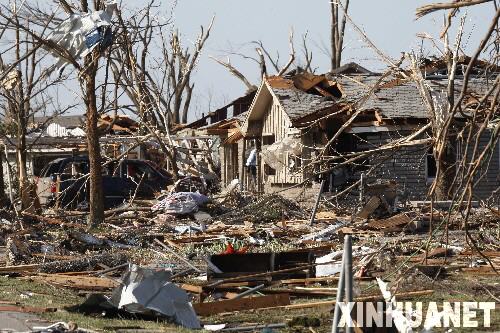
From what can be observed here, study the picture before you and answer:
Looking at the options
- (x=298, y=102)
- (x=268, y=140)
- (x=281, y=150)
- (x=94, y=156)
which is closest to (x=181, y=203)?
(x=94, y=156)

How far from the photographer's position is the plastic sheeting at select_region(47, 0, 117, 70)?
1591 centimetres

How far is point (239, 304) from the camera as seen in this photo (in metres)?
11.7

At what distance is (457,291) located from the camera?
1216 cm

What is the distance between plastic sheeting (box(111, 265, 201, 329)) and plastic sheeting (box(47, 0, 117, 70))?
5982 millimetres

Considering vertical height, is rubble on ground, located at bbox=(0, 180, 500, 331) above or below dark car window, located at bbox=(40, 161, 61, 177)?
below

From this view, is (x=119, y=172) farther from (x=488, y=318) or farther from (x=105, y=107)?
(x=488, y=318)

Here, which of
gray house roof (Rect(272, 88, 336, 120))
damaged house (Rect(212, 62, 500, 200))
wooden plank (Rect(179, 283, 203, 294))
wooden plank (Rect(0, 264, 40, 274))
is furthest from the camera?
gray house roof (Rect(272, 88, 336, 120))

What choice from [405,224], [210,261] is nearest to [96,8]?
[405,224]

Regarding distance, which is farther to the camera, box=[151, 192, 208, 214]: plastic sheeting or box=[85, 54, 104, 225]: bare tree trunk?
box=[151, 192, 208, 214]: plastic sheeting

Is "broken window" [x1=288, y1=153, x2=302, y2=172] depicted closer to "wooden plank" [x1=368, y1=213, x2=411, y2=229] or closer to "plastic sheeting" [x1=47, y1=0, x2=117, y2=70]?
"wooden plank" [x1=368, y1=213, x2=411, y2=229]

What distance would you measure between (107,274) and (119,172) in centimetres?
1749

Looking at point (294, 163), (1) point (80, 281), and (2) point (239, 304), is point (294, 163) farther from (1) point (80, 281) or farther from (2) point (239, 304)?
(2) point (239, 304)

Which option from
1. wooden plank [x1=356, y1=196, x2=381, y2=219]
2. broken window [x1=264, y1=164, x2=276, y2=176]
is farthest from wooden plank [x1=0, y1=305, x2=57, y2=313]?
broken window [x1=264, y1=164, x2=276, y2=176]

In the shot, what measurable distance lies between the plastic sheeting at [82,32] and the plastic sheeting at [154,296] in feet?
19.6
